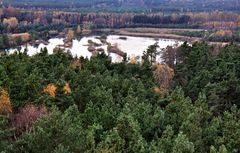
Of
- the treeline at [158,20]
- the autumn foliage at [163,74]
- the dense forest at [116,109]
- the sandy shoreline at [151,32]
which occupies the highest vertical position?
the dense forest at [116,109]

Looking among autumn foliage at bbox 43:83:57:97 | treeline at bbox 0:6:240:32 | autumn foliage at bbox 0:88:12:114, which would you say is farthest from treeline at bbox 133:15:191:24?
autumn foliage at bbox 0:88:12:114

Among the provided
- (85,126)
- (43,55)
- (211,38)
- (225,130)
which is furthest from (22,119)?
(211,38)

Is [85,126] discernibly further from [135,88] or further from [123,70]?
[123,70]

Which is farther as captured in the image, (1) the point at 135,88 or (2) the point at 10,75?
(1) the point at 135,88

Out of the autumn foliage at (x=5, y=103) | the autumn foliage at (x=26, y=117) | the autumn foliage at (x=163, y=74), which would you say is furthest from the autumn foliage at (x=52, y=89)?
the autumn foliage at (x=163, y=74)

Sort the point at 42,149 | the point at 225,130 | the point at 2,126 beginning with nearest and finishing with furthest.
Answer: the point at 42,149 → the point at 2,126 → the point at 225,130

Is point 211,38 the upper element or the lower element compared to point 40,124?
lower

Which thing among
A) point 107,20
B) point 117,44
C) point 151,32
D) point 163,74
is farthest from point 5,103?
point 107,20

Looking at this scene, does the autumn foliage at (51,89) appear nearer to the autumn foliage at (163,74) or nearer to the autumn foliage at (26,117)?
the autumn foliage at (26,117)
